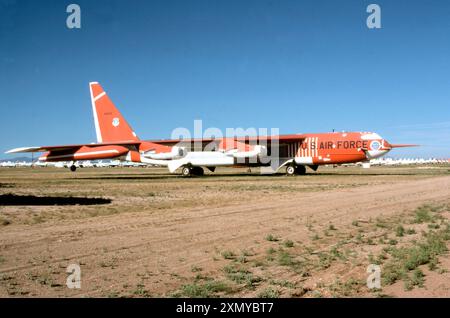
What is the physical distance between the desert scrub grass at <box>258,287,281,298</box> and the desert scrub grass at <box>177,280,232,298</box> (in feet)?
1.51

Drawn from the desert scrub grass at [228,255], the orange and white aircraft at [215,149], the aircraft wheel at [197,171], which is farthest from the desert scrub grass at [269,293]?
the aircraft wheel at [197,171]

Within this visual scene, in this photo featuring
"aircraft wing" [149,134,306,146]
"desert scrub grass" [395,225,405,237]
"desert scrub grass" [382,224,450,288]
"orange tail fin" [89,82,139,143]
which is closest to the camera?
"desert scrub grass" [382,224,450,288]

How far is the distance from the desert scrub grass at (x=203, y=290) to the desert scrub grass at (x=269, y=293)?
0.46 m

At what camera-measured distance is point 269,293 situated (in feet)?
18.6

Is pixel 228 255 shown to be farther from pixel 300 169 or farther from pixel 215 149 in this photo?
pixel 300 169

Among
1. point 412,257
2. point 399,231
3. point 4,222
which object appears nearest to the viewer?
point 412,257

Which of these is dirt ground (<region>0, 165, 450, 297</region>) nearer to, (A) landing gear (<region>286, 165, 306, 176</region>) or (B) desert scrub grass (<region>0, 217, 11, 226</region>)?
(B) desert scrub grass (<region>0, 217, 11, 226</region>)

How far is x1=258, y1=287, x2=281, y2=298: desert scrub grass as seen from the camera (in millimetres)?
5598

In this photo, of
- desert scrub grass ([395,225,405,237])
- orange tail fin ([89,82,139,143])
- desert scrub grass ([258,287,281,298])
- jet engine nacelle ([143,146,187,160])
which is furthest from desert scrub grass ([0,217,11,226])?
orange tail fin ([89,82,139,143])

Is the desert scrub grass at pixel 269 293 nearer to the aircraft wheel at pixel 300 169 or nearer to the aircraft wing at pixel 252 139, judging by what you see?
the aircraft wing at pixel 252 139

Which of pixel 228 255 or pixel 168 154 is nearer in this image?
pixel 228 255

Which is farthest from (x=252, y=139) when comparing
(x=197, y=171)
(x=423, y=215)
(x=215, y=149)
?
(x=423, y=215)

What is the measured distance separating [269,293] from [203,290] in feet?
2.93

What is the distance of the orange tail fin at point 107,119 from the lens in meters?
44.2
